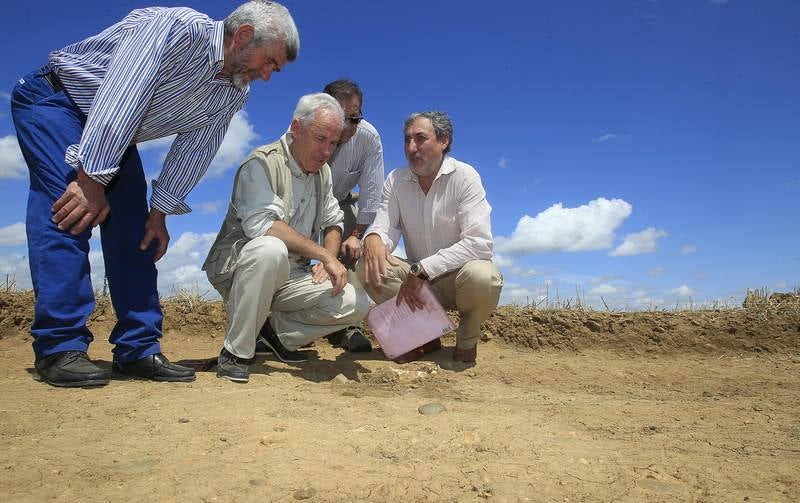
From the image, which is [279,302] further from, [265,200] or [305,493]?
[305,493]

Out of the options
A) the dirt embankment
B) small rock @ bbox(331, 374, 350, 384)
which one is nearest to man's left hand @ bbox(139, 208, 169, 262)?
small rock @ bbox(331, 374, 350, 384)

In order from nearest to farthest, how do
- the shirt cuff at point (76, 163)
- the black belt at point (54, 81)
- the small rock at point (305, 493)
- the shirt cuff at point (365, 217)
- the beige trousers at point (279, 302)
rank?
the small rock at point (305, 493) < the shirt cuff at point (76, 163) < the black belt at point (54, 81) < the beige trousers at point (279, 302) < the shirt cuff at point (365, 217)

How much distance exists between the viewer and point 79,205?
2.70m

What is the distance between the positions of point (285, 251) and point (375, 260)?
0.86 meters

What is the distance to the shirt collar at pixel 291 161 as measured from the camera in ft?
11.9

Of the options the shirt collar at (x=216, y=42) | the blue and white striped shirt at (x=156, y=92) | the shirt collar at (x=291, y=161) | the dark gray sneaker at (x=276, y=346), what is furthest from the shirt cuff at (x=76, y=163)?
the dark gray sneaker at (x=276, y=346)

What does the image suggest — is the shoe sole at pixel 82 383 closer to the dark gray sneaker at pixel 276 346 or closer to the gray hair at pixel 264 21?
the dark gray sneaker at pixel 276 346

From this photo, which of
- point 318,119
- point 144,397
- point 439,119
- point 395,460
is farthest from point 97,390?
point 439,119

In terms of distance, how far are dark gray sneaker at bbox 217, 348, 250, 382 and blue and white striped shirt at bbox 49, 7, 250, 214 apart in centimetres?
87

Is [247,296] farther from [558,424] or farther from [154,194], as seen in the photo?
[558,424]

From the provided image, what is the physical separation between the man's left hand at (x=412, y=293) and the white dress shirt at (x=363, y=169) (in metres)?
1.23

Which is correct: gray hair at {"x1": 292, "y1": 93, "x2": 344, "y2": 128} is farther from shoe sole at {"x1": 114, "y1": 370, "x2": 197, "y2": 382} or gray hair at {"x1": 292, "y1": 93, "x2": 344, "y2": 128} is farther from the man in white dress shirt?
shoe sole at {"x1": 114, "y1": 370, "x2": 197, "y2": 382}

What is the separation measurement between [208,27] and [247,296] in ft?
4.80

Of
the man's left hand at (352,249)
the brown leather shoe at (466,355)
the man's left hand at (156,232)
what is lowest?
the brown leather shoe at (466,355)
